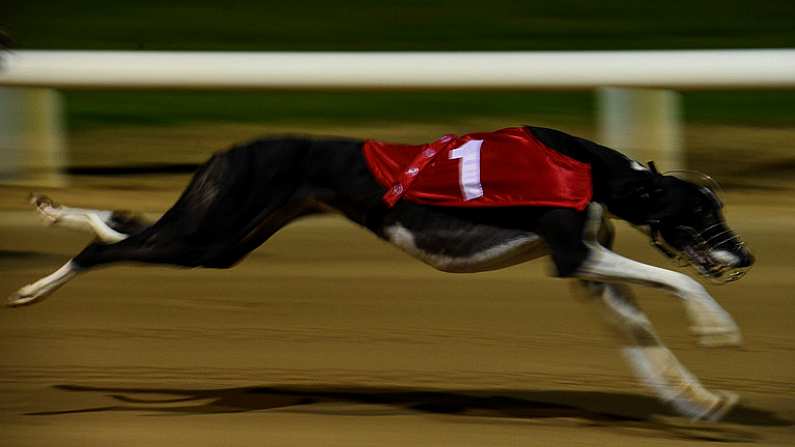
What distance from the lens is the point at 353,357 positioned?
6.17 metres

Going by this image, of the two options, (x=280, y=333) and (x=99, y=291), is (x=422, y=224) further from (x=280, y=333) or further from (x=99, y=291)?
(x=99, y=291)

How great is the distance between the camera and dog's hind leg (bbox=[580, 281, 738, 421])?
206 inches

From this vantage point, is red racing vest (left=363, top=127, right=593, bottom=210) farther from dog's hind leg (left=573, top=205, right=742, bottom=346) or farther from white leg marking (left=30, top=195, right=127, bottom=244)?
white leg marking (left=30, top=195, right=127, bottom=244)

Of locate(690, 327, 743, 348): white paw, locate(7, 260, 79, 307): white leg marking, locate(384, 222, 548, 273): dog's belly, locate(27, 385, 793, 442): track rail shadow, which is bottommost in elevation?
locate(27, 385, 793, 442): track rail shadow

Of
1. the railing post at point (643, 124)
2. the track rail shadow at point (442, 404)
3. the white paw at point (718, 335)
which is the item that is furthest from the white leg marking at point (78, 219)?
the railing post at point (643, 124)

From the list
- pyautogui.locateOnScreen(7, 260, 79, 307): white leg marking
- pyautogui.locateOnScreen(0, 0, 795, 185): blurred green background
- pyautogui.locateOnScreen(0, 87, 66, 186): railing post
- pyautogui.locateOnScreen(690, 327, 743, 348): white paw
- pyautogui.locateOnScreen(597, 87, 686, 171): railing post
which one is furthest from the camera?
pyautogui.locateOnScreen(0, 0, 795, 185): blurred green background

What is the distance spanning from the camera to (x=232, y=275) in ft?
25.2

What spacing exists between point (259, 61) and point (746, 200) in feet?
10.0

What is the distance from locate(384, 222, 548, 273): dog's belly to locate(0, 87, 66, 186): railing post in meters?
4.61

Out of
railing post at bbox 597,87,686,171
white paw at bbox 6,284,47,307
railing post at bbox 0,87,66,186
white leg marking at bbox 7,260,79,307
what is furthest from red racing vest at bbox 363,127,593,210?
railing post at bbox 0,87,66,186
